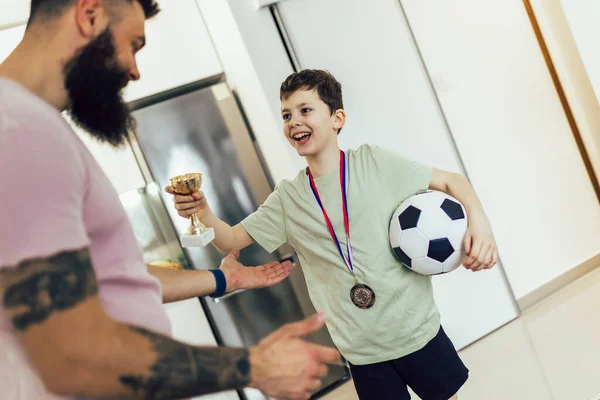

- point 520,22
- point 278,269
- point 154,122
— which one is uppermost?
point 154,122

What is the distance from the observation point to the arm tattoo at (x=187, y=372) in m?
0.65

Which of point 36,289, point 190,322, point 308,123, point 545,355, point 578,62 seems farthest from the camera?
point 578,62

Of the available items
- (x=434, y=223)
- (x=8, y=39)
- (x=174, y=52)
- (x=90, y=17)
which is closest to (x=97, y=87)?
(x=90, y=17)

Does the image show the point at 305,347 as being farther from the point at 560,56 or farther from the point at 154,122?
the point at 560,56

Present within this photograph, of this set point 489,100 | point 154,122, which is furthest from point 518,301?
point 154,122

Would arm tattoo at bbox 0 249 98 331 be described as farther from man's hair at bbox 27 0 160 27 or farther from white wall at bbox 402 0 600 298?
white wall at bbox 402 0 600 298

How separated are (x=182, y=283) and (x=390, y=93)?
1643 millimetres

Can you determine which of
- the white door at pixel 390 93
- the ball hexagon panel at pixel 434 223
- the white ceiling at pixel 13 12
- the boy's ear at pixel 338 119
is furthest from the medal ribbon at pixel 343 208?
the white ceiling at pixel 13 12

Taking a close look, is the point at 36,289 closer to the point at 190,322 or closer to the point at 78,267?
the point at 78,267

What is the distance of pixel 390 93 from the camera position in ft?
8.23

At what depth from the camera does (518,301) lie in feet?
9.05

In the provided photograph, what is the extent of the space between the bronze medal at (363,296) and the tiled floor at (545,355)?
95 centimetres

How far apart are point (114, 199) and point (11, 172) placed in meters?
0.21

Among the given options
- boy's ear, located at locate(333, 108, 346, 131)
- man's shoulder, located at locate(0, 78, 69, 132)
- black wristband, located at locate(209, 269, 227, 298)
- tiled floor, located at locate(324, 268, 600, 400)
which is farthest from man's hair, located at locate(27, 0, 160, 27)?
tiled floor, located at locate(324, 268, 600, 400)
